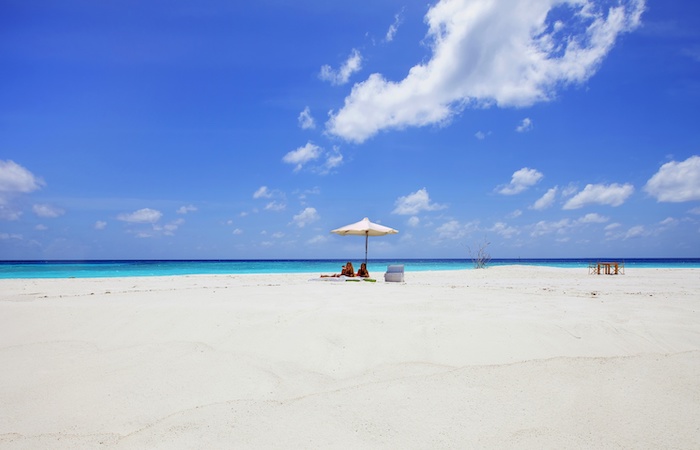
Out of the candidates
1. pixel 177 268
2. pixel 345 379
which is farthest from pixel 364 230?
pixel 177 268

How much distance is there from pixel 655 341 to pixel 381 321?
3.25 metres

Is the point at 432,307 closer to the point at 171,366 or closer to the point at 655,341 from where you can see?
the point at 655,341

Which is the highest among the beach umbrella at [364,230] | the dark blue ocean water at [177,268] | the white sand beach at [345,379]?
the beach umbrella at [364,230]

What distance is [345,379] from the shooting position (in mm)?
→ 3975

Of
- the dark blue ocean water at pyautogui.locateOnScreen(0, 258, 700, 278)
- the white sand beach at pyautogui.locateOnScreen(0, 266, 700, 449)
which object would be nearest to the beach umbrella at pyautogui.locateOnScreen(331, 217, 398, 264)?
the dark blue ocean water at pyautogui.locateOnScreen(0, 258, 700, 278)

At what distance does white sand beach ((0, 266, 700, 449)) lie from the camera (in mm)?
3129

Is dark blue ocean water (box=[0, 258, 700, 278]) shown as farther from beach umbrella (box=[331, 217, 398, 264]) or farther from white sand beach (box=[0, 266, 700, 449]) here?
white sand beach (box=[0, 266, 700, 449])

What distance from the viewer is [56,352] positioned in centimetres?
459

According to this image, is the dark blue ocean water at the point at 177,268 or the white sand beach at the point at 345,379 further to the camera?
the dark blue ocean water at the point at 177,268

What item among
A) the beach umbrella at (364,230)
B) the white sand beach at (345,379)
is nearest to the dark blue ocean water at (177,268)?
the beach umbrella at (364,230)

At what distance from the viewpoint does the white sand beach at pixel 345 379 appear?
3.13m

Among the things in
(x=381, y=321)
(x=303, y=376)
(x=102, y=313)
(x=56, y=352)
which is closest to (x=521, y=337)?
(x=381, y=321)

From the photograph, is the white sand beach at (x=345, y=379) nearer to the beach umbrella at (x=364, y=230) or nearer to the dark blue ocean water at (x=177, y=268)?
the beach umbrella at (x=364, y=230)

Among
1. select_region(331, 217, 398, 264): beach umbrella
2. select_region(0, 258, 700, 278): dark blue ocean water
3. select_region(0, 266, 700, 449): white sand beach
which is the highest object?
select_region(331, 217, 398, 264): beach umbrella
